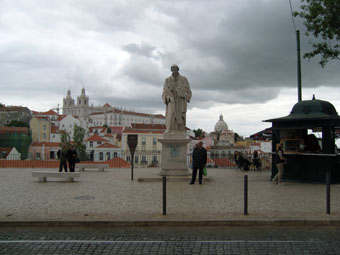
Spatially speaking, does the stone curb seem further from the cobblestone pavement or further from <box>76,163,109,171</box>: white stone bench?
<box>76,163,109,171</box>: white stone bench

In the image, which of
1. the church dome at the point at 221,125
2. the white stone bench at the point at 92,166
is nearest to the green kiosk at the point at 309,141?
the white stone bench at the point at 92,166

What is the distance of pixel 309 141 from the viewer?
14750mm

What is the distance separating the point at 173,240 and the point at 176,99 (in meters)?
9.76

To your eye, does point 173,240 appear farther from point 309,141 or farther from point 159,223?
point 309,141

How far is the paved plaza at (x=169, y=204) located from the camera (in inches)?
312

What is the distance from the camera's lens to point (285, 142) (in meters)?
15.1

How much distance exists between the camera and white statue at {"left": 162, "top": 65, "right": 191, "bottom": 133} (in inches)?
615

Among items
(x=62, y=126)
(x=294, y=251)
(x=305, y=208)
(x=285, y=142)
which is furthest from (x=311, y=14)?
(x=62, y=126)

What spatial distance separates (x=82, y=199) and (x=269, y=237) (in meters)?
5.59

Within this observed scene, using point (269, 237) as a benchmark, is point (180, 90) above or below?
above

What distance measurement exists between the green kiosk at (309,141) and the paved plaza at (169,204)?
871 millimetres

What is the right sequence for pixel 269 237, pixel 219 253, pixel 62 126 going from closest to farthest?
pixel 219 253 < pixel 269 237 < pixel 62 126

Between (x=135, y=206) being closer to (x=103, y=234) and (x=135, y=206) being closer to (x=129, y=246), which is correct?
(x=103, y=234)

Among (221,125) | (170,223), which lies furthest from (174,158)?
(221,125)
